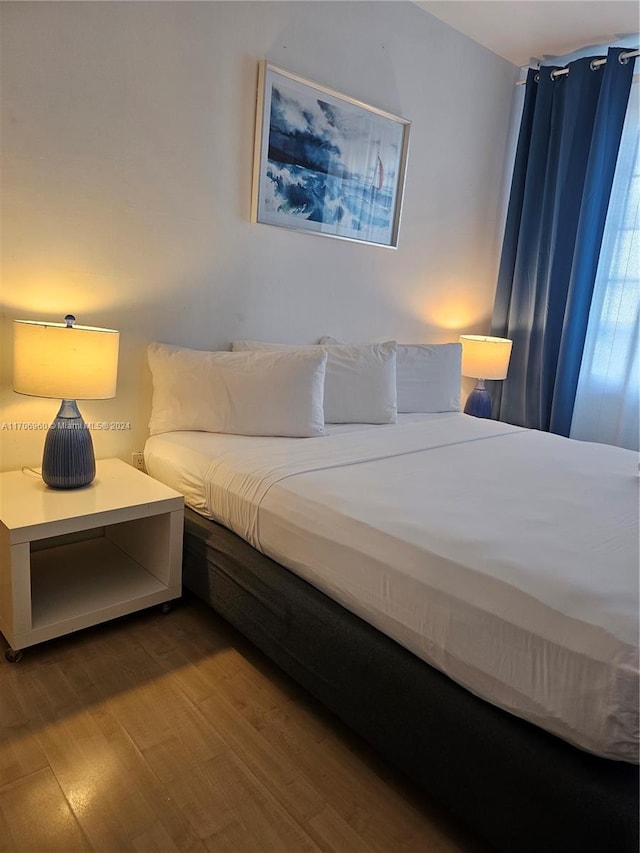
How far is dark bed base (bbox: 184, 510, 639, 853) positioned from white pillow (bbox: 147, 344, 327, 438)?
0.58 meters

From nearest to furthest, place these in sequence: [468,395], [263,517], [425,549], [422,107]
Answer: [425,549] → [263,517] → [422,107] → [468,395]

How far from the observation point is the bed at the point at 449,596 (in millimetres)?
980

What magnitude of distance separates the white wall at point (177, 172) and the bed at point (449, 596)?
0.45 meters

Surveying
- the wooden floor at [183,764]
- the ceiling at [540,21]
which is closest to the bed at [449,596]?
the wooden floor at [183,764]

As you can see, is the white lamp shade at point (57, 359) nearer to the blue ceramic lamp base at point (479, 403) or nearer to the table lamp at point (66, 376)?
the table lamp at point (66, 376)

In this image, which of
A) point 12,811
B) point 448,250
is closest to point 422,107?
point 448,250

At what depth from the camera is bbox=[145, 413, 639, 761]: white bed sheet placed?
999 mm

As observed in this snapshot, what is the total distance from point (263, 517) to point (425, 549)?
21.8 inches

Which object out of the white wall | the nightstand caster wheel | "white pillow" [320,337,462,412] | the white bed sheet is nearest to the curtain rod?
A: the white wall

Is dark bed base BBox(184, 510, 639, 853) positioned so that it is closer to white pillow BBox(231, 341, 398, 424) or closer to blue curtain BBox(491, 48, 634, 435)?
white pillow BBox(231, 341, 398, 424)

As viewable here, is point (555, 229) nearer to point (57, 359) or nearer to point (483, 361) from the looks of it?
point (483, 361)

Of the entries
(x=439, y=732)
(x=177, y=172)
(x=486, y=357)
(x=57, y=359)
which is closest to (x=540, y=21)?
(x=486, y=357)

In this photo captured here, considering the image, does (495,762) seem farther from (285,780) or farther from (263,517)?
(263,517)

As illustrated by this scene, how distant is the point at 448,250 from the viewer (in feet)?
11.3
